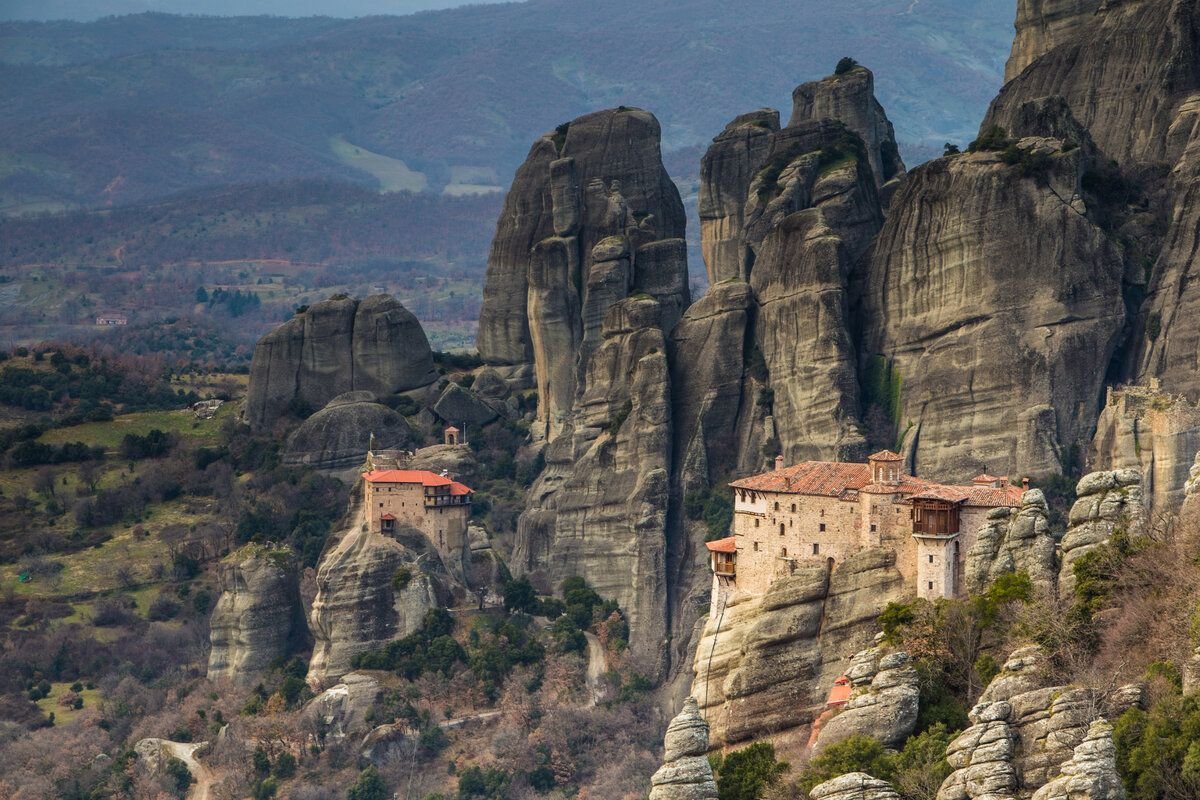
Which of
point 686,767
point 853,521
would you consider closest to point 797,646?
point 853,521

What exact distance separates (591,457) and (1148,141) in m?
23.9

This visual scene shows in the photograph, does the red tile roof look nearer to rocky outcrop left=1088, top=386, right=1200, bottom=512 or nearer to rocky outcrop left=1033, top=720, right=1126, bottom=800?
rocky outcrop left=1088, top=386, right=1200, bottom=512

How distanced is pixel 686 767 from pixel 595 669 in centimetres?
4243

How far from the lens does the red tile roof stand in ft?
Answer: 235

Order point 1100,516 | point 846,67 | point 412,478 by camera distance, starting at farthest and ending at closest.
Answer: point 846,67 < point 412,478 < point 1100,516

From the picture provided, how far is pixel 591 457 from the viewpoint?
366 feet

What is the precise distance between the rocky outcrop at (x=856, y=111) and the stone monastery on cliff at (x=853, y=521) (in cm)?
3990

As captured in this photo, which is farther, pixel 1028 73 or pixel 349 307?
pixel 349 307

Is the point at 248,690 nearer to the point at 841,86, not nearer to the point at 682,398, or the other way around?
the point at 682,398

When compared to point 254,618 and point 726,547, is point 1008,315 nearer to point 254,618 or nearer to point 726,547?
point 726,547

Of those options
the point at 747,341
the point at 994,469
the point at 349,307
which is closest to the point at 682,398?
the point at 747,341

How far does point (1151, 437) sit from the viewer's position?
93.4 meters

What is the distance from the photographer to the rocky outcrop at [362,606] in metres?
102

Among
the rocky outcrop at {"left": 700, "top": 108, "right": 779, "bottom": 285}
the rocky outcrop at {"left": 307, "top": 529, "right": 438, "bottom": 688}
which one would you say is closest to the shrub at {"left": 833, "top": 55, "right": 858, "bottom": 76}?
the rocky outcrop at {"left": 700, "top": 108, "right": 779, "bottom": 285}
